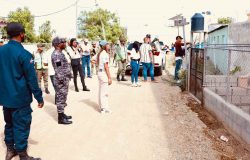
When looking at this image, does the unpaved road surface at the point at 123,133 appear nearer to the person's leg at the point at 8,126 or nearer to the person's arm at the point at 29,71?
the person's leg at the point at 8,126

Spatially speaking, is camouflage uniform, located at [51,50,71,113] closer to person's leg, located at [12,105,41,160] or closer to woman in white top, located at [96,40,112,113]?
woman in white top, located at [96,40,112,113]

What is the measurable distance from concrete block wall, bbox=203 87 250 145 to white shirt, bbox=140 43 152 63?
5.00m

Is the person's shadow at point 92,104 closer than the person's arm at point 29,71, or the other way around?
the person's arm at point 29,71

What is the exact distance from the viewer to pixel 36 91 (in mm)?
4805

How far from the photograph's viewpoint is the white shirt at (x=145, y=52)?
13487 millimetres

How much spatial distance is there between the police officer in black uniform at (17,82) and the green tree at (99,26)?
70507mm

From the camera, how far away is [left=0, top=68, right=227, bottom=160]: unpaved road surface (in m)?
5.39

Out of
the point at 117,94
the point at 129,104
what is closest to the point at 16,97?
the point at 129,104

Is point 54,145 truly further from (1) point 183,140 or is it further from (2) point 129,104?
(2) point 129,104

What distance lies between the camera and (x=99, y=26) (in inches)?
3004

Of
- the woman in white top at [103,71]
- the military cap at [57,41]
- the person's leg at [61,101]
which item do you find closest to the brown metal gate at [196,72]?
the woman in white top at [103,71]

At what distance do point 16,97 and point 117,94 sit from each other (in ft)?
22.0

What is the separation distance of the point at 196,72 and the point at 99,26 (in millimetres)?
67470

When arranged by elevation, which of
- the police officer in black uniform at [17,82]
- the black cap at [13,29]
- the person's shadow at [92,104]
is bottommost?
the person's shadow at [92,104]
